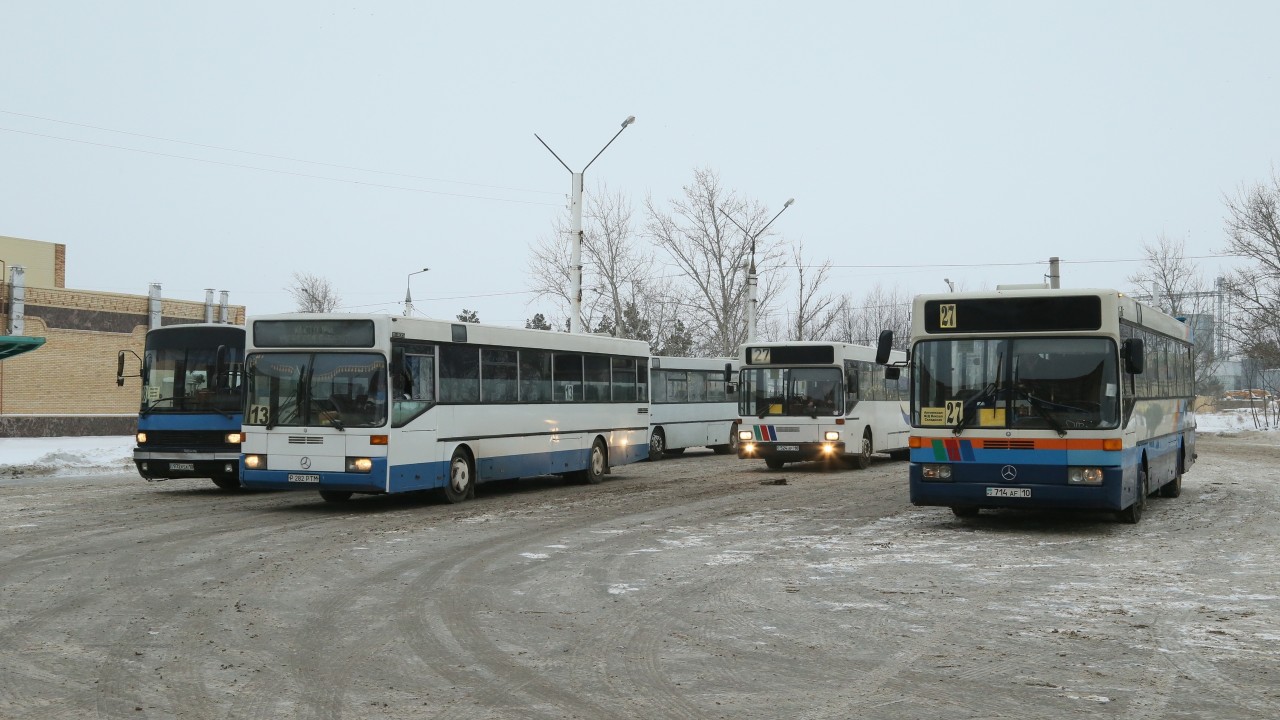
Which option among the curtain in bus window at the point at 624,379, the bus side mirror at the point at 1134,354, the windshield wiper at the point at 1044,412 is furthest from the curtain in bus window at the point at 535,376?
the bus side mirror at the point at 1134,354

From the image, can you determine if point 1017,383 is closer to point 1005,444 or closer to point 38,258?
point 1005,444

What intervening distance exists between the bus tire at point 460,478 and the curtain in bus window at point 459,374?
850 millimetres

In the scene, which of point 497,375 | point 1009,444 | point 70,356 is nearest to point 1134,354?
point 1009,444

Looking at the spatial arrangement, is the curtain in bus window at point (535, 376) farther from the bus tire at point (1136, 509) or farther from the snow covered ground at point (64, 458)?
the snow covered ground at point (64, 458)

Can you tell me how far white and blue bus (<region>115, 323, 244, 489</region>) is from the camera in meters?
20.4

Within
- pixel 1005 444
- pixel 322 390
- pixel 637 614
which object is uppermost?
pixel 322 390

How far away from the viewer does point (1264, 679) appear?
7008 mm

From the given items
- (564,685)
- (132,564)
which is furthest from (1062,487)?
(132,564)

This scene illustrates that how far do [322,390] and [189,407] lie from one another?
451 cm

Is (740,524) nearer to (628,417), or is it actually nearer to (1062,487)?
(1062,487)

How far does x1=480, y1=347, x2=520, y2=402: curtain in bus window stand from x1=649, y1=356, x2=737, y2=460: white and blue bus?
12.5 m

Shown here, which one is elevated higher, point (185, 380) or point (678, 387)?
point (678, 387)

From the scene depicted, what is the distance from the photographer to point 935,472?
14.7 m

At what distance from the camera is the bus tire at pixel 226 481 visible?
20672mm
